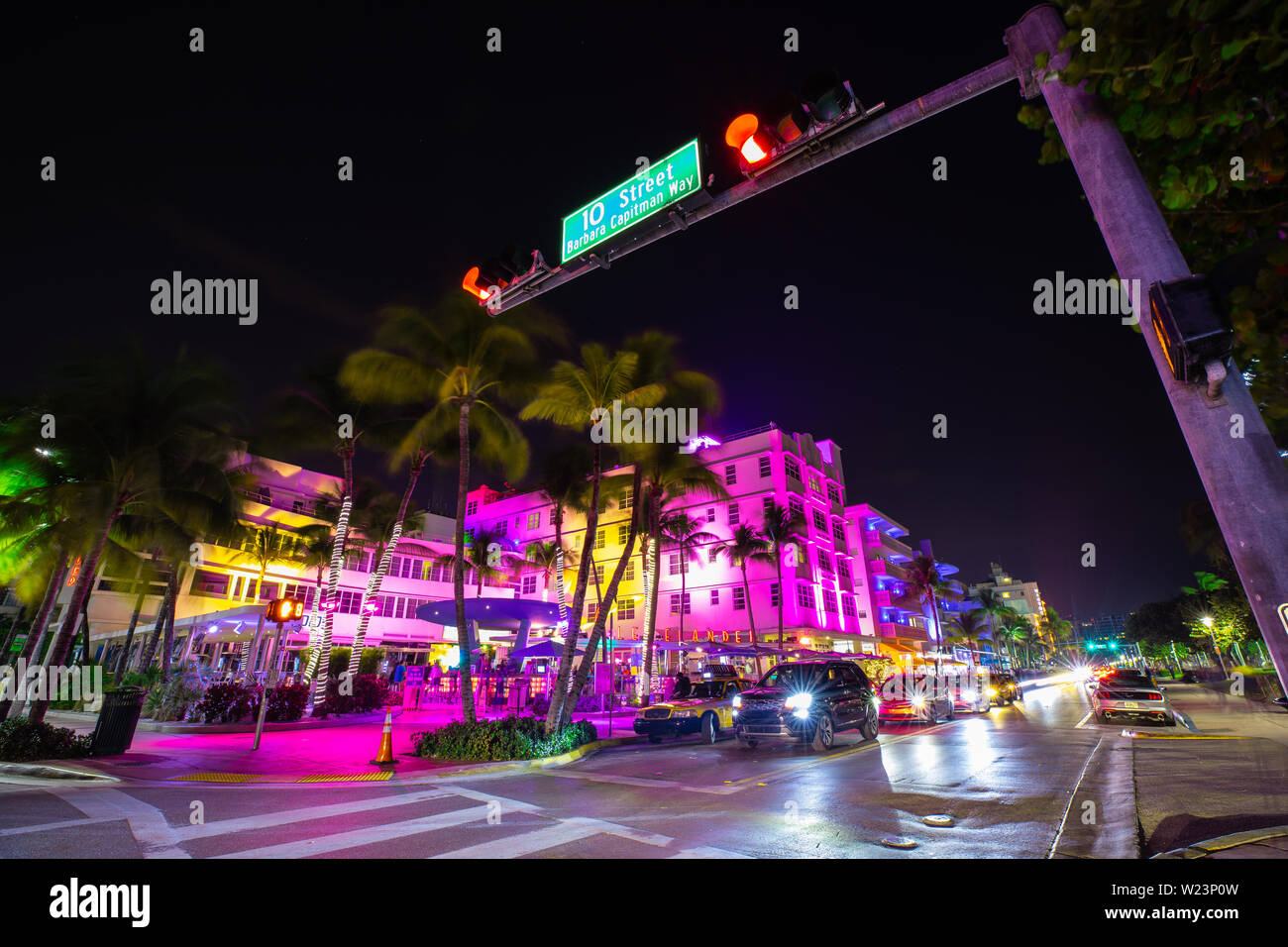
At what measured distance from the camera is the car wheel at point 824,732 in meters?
13.5

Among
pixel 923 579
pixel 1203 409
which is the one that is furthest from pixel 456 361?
pixel 923 579

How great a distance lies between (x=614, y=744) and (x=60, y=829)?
1174cm

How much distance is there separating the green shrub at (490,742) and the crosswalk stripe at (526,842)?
21.0 feet

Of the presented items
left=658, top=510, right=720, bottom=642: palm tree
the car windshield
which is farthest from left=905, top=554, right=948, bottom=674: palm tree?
the car windshield

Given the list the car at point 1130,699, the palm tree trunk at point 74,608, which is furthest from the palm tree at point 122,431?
the car at point 1130,699

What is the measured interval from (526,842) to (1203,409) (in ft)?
21.0

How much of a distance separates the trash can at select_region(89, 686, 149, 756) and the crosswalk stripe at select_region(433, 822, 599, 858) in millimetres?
10560

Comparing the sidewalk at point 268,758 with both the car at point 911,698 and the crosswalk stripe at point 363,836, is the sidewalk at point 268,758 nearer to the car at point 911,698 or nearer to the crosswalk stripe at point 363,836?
the crosswalk stripe at point 363,836

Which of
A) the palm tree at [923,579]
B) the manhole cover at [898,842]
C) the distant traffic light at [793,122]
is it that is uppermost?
the distant traffic light at [793,122]

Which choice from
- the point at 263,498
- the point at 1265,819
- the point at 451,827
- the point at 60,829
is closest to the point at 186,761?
the point at 60,829

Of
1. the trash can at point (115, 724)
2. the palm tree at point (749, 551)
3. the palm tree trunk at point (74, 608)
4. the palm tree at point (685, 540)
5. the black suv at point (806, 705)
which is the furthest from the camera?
the palm tree at point (685, 540)

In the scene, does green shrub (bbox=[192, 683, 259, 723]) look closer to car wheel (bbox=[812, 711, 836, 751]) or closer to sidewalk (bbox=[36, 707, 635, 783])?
sidewalk (bbox=[36, 707, 635, 783])

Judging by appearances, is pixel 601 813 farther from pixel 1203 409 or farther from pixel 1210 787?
pixel 1210 787

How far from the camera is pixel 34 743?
11.1 m
